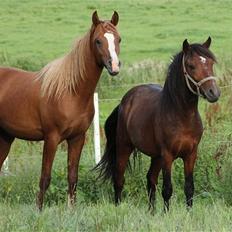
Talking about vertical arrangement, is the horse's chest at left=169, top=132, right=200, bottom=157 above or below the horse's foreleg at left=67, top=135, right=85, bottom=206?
above

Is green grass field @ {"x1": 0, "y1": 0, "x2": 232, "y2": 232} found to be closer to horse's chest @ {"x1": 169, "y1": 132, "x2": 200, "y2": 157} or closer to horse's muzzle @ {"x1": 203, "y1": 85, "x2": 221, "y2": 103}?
horse's chest @ {"x1": 169, "y1": 132, "x2": 200, "y2": 157}

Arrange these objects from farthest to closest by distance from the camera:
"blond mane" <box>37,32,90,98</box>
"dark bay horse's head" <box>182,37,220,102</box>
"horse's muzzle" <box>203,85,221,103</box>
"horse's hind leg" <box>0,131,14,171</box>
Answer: "horse's hind leg" <box>0,131,14,171</box> → "blond mane" <box>37,32,90,98</box> → "dark bay horse's head" <box>182,37,220,102</box> → "horse's muzzle" <box>203,85,221,103</box>

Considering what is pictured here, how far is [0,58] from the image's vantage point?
785 inches

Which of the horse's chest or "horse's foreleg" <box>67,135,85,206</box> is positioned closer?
the horse's chest

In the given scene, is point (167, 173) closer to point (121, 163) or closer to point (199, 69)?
point (199, 69)

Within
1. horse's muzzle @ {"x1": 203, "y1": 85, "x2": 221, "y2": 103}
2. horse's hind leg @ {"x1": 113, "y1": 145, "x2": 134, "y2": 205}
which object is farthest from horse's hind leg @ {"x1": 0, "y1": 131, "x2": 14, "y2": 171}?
horse's muzzle @ {"x1": 203, "y1": 85, "x2": 221, "y2": 103}

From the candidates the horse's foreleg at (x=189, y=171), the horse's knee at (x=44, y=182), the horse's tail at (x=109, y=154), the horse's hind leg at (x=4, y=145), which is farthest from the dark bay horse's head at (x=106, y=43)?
the horse's hind leg at (x=4, y=145)

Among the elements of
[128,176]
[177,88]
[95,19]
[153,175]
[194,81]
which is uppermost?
[95,19]

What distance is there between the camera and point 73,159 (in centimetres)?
885

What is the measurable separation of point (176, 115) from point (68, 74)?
1.30m

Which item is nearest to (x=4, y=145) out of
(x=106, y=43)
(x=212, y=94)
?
(x=106, y=43)

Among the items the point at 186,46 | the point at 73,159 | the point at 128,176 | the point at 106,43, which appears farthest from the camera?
the point at 128,176

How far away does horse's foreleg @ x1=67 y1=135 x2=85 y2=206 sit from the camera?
8.77m

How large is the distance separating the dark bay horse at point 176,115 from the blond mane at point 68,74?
3.15 feet
